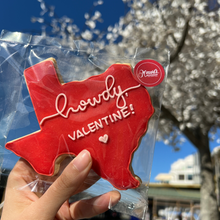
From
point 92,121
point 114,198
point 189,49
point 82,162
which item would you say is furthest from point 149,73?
point 189,49

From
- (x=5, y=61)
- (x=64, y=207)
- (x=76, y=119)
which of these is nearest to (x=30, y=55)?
(x=5, y=61)

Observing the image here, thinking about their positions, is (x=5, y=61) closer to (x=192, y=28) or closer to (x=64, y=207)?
(x=64, y=207)

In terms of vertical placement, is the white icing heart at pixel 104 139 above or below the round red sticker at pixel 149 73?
below

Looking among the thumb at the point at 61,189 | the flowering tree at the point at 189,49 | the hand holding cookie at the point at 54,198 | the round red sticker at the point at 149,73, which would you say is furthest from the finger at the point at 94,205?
the flowering tree at the point at 189,49

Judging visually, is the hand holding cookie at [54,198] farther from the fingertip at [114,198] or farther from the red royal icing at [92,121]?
the red royal icing at [92,121]

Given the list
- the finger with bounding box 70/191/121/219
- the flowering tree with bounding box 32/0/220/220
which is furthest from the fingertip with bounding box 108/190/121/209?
the flowering tree with bounding box 32/0/220/220

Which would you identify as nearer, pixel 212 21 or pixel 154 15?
pixel 212 21

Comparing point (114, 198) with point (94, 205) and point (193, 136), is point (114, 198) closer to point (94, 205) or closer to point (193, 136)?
point (94, 205)
